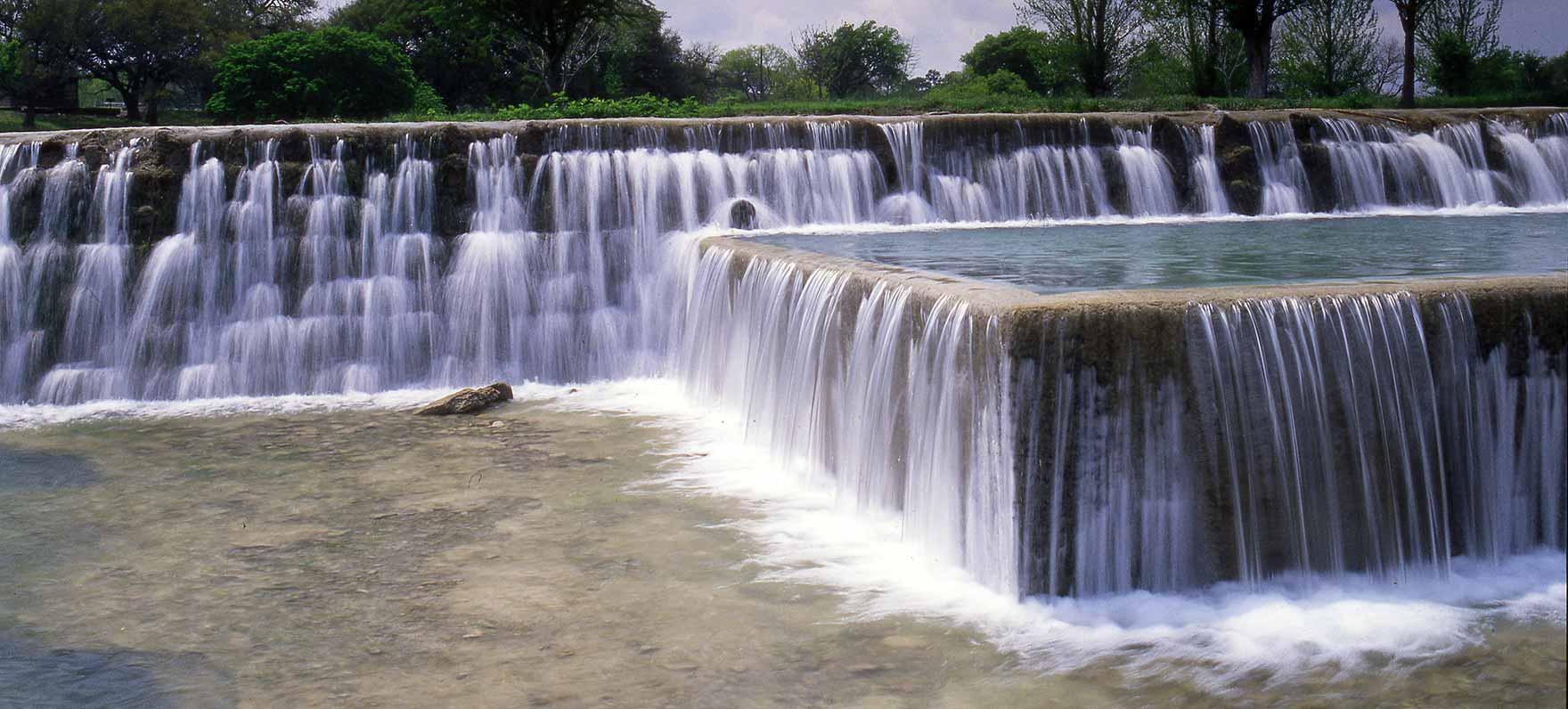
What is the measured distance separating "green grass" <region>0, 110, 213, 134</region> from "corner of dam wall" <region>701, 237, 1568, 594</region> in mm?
32178

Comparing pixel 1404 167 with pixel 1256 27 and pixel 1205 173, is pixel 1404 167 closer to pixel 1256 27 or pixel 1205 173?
pixel 1205 173

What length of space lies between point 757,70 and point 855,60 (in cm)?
2847

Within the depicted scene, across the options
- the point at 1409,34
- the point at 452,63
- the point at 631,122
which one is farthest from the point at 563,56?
the point at 631,122

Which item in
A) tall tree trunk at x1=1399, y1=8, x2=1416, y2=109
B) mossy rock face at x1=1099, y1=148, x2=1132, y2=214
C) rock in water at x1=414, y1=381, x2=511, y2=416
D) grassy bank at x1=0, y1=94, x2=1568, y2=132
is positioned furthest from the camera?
tall tree trunk at x1=1399, y1=8, x2=1416, y2=109

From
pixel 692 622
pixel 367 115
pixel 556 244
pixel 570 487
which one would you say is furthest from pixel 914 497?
pixel 367 115

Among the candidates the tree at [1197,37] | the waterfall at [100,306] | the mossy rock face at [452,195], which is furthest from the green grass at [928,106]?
the waterfall at [100,306]

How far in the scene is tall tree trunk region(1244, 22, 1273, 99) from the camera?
107 feet

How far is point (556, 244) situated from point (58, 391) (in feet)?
15.9

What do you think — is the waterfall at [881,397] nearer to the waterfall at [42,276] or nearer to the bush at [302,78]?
the waterfall at [42,276]

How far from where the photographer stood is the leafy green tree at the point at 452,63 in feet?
167

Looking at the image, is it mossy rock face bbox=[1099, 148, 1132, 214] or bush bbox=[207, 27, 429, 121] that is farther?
bush bbox=[207, 27, 429, 121]

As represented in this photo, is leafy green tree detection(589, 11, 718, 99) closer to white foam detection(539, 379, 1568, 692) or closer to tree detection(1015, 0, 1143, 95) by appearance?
tree detection(1015, 0, 1143, 95)

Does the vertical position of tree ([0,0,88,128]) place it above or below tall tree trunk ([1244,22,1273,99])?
above

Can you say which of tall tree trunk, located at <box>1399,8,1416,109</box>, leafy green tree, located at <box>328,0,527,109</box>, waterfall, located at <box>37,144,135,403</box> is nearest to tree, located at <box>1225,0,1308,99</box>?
tall tree trunk, located at <box>1399,8,1416,109</box>
